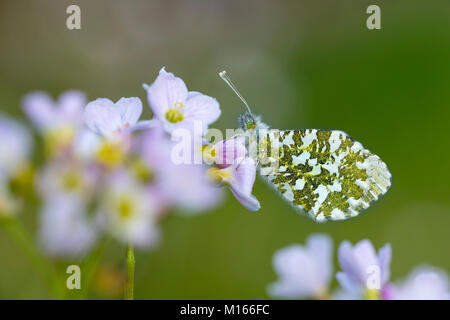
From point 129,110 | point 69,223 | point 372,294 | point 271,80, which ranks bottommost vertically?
point 372,294

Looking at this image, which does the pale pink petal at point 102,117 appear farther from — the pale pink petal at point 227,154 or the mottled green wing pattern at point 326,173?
the mottled green wing pattern at point 326,173

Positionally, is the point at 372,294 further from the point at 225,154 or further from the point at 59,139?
the point at 59,139

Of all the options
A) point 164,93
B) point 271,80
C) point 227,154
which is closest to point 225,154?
point 227,154

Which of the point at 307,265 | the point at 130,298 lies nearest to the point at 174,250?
the point at 307,265

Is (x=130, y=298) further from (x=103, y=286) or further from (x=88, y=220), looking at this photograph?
(x=103, y=286)

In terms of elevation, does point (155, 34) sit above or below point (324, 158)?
above

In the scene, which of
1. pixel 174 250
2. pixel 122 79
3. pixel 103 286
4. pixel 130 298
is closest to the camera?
pixel 130 298

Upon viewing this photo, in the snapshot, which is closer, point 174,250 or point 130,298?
point 130,298

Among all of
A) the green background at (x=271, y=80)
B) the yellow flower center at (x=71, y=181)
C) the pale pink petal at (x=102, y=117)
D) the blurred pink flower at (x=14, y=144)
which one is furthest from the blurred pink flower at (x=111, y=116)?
the green background at (x=271, y=80)
